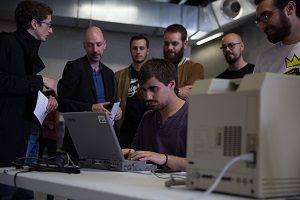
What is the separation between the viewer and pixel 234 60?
11.2 ft

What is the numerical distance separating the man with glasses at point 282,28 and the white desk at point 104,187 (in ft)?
2.93

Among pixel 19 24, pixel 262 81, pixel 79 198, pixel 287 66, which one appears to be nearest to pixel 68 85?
pixel 19 24

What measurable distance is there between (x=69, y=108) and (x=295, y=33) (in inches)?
57.4

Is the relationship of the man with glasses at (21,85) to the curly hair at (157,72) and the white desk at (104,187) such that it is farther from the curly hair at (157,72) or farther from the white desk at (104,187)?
the white desk at (104,187)

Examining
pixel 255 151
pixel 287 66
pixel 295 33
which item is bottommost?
pixel 255 151

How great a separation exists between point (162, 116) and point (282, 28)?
2.28ft

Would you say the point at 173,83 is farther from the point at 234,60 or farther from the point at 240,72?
the point at 234,60

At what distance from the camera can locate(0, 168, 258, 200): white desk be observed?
105 cm

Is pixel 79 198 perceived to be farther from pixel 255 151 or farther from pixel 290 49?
pixel 290 49

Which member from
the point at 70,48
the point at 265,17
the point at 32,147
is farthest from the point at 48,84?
the point at 70,48

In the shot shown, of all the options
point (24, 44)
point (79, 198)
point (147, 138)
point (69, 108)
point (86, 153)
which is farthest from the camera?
point (69, 108)

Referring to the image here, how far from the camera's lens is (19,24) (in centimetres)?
242

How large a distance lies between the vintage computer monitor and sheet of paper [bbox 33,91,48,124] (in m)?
1.05

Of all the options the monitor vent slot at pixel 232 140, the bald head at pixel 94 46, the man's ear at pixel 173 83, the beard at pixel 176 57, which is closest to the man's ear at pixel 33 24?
the bald head at pixel 94 46
